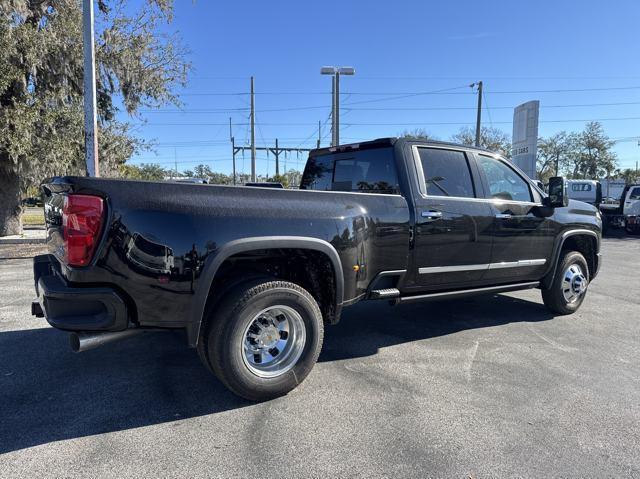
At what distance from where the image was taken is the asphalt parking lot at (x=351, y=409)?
2.66 metres

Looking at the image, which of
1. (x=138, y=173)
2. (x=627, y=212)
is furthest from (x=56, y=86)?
(x=138, y=173)

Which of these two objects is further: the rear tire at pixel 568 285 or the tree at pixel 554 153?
the tree at pixel 554 153

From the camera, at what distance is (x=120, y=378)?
12.4 ft

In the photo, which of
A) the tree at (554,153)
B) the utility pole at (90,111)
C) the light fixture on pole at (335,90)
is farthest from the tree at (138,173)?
the tree at (554,153)

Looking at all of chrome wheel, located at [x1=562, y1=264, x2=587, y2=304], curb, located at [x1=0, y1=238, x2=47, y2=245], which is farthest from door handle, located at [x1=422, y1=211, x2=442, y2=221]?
curb, located at [x1=0, y1=238, x2=47, y2=245]

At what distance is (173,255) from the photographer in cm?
291

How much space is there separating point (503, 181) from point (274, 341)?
3.24 metres

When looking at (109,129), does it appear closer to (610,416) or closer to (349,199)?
(349,199)

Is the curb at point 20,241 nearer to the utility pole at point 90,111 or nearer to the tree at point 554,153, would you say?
the utility pole at point 90,111

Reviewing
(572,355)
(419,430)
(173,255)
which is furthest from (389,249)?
(572,355)

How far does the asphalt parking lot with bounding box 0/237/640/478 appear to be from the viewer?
2.66 metres

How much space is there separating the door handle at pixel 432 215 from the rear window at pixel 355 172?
0.34 meters

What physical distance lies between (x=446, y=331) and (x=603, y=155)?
230 ft

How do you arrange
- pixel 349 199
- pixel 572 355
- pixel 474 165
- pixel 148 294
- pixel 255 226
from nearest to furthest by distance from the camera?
pixel 148 294, pixel 255 226, pixel 349 199, pixel 572 355, pixel 474 165
